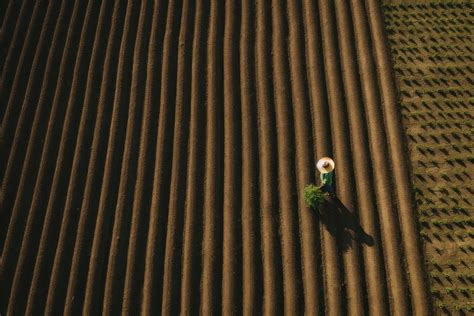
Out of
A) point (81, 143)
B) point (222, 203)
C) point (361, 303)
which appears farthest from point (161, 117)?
point (361, 303)

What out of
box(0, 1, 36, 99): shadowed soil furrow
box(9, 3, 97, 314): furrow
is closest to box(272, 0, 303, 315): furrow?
box(9, 3, 97, 314): furrow

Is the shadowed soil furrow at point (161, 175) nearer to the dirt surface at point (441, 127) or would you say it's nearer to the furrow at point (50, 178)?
the furrow at point (50, 178)

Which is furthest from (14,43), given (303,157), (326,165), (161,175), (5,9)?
(326,165)

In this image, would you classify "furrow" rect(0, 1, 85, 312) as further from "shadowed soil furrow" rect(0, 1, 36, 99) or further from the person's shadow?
the person's shadow

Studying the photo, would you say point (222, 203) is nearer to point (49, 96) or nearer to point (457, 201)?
point (457, 201)

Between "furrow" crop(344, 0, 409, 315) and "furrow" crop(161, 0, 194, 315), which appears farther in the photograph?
"furrow" crop(161, 0, 194, 315)

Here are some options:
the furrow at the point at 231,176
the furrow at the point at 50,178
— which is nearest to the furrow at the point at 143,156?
the furrow at the point at 50,178
